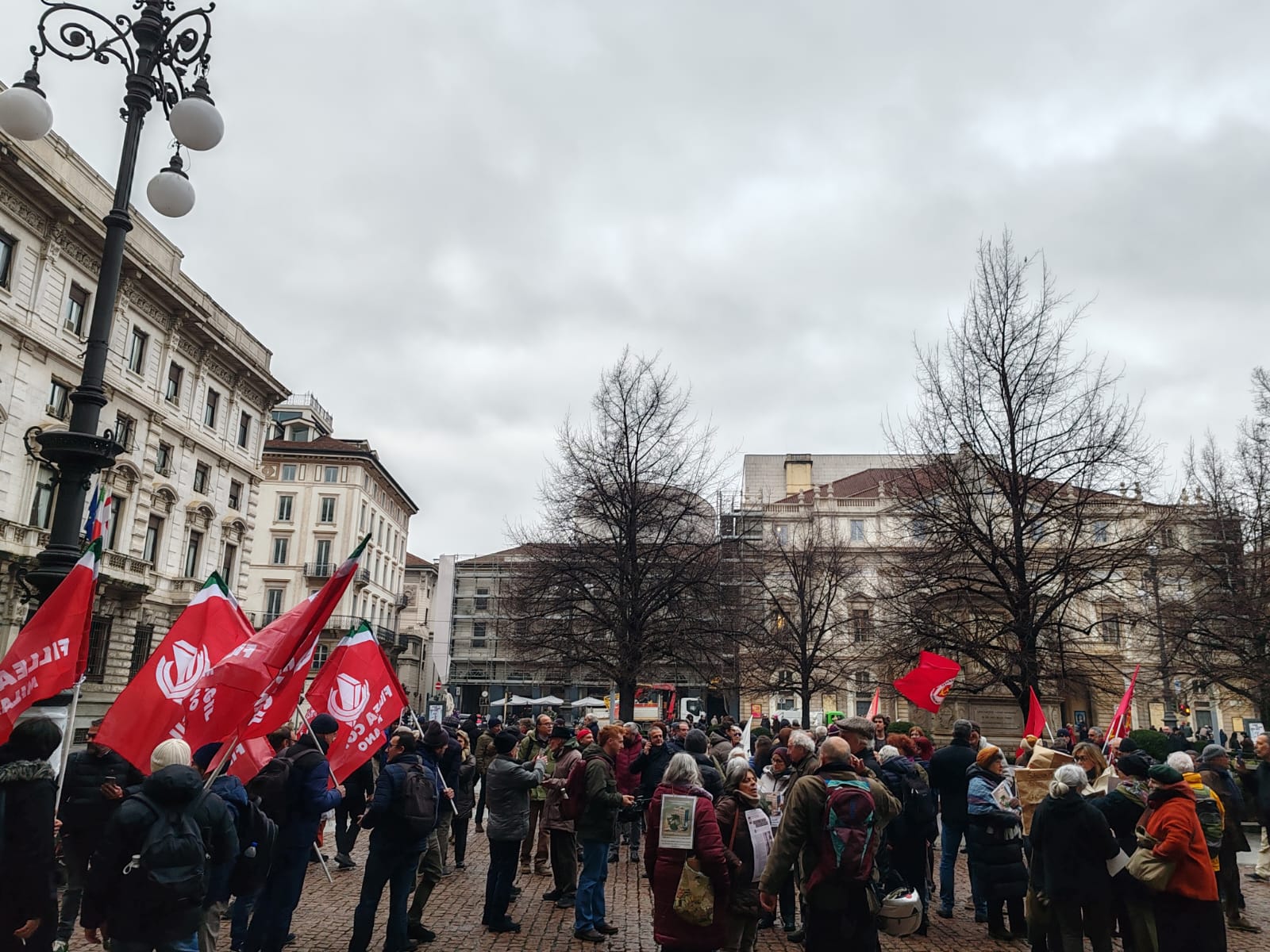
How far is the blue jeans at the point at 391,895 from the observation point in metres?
6.87

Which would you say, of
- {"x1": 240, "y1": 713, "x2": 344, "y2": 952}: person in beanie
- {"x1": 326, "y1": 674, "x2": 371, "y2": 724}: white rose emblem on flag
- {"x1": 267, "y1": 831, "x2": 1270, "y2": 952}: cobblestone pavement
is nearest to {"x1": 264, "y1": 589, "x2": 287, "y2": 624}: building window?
{"x1": 267, "y1": 831, "x2": 1270, "y2": 952}: cobblestone pavement

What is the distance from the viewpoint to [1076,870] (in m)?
6.36

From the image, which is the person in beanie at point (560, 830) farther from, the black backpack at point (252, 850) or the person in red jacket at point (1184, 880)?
the person in red jacket at point (1184, 880)

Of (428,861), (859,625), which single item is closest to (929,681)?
(428,861)

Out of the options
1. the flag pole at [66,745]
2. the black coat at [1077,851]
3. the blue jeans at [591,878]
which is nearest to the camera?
the flag pole at [66,745]

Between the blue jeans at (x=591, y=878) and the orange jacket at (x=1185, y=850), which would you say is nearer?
the orange jacket at (x=1185, y=850)

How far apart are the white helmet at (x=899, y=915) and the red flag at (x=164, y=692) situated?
204 inches

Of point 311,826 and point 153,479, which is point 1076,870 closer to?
point 311,826

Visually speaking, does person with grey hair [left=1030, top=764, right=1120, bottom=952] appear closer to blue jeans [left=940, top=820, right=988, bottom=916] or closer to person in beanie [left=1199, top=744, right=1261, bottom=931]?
blue jeans [left=940, top=820, right=988, bottom=916]

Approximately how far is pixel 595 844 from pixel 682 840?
9.51 ft

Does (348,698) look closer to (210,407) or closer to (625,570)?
(625,570)

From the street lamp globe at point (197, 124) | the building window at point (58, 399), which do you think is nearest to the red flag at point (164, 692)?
the street lamp globe at point (197, 124)

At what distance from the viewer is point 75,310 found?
28859 mm

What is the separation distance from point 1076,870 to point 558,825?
206 inches
